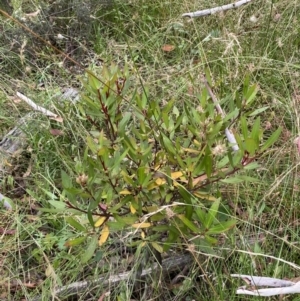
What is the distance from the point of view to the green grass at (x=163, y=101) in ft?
5.01

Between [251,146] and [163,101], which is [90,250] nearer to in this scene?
[251,146]

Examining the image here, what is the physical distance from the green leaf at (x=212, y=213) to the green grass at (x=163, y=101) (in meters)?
0.09

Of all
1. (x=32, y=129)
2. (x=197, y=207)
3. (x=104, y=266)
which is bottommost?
(x=104, y=266)

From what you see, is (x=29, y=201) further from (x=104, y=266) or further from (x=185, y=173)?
(x=185, y=173)

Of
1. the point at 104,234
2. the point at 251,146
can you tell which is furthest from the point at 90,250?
the point at 251,146

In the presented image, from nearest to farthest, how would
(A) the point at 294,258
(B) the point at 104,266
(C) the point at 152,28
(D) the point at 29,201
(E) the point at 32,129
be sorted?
(A) the point at 294,258
(B) the point at 104,266
(D) the point at 29,201
(E) the point at 32,129
(C) the point at 152,28

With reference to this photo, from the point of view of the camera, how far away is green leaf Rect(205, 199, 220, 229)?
1.25 metres

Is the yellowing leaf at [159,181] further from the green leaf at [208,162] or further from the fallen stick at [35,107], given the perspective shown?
the fallen stick at [35,107]

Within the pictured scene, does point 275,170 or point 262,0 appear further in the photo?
point 262,0

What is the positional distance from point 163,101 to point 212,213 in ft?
2.84

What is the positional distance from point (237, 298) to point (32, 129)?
1.14m

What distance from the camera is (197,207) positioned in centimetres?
129

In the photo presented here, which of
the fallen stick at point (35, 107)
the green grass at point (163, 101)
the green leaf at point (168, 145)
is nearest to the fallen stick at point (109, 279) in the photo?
the green grass at point (163, 101)

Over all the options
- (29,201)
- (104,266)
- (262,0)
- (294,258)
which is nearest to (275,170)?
(294,258)
